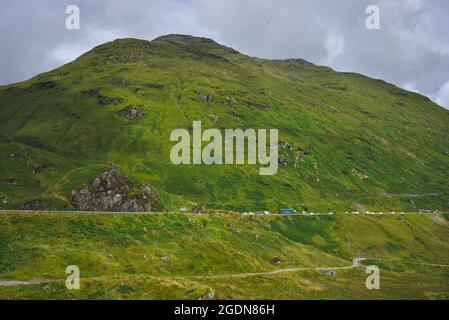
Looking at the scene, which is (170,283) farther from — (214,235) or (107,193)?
(107,193)

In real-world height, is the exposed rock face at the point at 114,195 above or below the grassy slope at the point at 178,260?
above

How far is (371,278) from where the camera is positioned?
5074 inches

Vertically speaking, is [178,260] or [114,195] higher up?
[114,195]

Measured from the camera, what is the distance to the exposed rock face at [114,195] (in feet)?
420

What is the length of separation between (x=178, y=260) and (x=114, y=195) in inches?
1794

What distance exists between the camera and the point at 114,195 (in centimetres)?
13550

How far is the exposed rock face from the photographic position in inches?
5044

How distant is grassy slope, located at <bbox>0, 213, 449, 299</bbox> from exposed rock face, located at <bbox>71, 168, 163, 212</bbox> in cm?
2055

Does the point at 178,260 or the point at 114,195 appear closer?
the point at 178,260

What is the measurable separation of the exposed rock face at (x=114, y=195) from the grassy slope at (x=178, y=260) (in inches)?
809

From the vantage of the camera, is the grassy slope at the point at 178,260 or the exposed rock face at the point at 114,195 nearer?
the grassy slope at the point at 178,260

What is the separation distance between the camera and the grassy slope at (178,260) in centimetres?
7512
